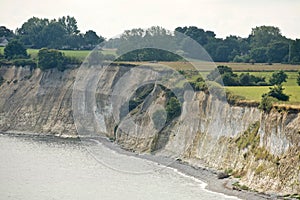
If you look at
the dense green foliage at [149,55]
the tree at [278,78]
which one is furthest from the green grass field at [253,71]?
the dense green foliage at [149,55]

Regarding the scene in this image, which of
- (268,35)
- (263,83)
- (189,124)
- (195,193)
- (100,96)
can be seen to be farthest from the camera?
(268,35)

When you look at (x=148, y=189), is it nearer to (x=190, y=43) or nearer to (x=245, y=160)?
(x=245, y=160)

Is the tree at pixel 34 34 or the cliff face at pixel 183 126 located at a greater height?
the tree at pixel 34 34

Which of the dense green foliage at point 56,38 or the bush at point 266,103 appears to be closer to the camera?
the bush at point 266,103

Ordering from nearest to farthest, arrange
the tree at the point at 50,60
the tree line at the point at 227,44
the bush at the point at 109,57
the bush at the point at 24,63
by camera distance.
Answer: the bush at the point at 109,57
the tree line at the point at 227,44
the tree at the point at 50,60
the bush at the point at 24,63

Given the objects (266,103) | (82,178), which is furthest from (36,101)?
(266,103)

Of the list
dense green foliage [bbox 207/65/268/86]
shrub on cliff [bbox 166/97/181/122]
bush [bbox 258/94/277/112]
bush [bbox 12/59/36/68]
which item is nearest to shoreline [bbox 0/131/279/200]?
shrub on cliff [bbox 166/97/181/122]

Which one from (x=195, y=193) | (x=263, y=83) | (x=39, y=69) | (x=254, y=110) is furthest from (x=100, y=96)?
(x=195, y=193)

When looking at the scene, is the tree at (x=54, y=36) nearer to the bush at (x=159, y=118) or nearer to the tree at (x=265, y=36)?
the tree at (x=265, y=36)
